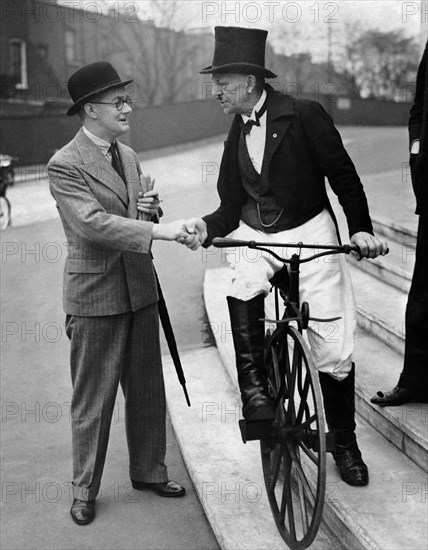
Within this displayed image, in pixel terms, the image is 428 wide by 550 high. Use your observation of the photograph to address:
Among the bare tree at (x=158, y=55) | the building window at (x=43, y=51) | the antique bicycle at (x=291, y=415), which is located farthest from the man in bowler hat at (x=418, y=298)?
the bare tree at (x=158, y=55)

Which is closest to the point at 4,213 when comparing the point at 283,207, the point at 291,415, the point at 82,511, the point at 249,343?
the point at 82,511

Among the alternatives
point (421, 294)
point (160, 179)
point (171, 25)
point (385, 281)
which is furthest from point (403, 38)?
point (421, 294)

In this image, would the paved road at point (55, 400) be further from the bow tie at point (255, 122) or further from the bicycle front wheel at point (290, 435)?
the bow tie at point (255, 122)

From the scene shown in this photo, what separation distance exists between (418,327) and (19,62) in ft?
87.4

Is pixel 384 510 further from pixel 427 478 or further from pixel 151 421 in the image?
pixel 151 421

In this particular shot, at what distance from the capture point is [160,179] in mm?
19750

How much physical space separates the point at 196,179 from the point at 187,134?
38.6 feet

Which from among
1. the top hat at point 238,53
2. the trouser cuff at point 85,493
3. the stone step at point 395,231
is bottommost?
the trouser cuff at point 85,493

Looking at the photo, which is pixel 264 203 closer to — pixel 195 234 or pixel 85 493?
pixel 195 234

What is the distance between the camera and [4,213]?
1361 cm

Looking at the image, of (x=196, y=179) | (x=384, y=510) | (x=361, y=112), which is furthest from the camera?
(x=361, y=112)

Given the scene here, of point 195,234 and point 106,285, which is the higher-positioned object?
point 195,234

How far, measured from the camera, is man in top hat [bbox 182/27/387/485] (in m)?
3.41

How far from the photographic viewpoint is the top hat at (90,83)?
3604mm
